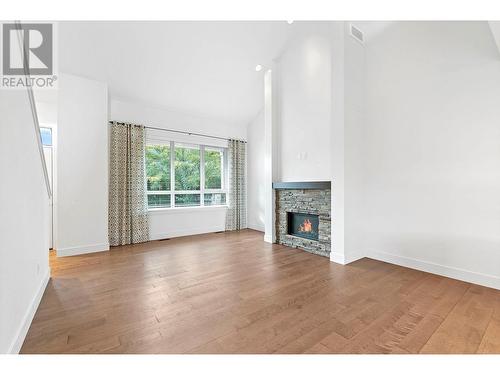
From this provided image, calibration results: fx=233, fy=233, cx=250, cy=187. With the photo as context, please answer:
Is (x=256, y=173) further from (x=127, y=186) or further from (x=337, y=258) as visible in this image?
(x=337, y=258)

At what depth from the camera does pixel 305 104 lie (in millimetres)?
4148

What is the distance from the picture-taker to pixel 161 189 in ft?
16.4

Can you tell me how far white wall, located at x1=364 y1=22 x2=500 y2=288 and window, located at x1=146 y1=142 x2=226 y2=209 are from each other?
353cm

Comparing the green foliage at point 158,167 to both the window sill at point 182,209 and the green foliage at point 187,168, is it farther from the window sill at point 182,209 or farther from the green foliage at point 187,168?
the window sill at point 182,209

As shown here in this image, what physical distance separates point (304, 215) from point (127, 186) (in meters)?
3.32

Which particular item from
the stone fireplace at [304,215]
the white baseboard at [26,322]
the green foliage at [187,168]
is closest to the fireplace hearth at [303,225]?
the stone fireplace at [304,215]

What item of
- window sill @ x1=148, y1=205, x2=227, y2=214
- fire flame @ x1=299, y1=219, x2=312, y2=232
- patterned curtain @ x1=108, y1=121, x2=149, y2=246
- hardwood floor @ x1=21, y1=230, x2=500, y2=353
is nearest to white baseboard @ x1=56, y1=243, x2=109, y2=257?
patterned curtain @ x1=108, y1=121, x2=149, y2=246

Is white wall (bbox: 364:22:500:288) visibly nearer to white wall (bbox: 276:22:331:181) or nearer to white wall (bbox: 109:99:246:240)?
white wall (bbox: 276:22:331:181)

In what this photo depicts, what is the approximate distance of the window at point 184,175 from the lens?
4.92 metres

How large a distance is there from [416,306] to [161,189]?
4.59 meters

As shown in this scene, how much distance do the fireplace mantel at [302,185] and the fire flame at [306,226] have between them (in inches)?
23.8

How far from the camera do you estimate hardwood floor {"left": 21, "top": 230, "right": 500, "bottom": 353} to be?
5.21 ft

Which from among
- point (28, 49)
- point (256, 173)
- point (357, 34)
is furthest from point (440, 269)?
point (28, 49)
